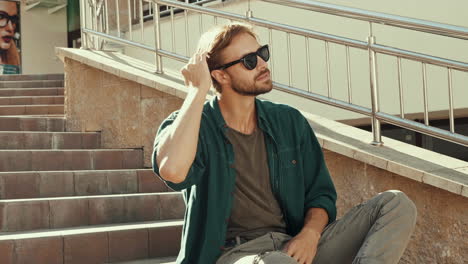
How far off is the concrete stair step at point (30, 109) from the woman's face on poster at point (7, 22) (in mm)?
10328

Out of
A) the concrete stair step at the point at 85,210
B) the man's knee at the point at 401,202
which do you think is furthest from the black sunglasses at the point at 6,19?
the man's knee at the point at 401,202

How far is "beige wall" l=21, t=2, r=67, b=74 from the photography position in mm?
17031

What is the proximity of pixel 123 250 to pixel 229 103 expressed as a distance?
1.47 m

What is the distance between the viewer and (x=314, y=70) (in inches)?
282

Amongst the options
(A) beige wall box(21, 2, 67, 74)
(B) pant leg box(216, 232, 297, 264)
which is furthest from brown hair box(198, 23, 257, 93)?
(A) beige wall box(21, 2, 67, 74)

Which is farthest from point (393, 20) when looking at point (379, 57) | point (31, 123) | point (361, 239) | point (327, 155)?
point (31, 123)

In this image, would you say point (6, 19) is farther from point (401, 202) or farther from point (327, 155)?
point (401, 202)

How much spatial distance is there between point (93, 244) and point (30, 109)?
150 inches

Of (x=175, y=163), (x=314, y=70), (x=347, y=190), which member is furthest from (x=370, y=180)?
(x=314, y=70)

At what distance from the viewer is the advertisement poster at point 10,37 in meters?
16.6

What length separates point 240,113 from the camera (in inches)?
104

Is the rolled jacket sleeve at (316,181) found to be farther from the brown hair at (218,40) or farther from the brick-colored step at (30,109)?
the brick-colored step at (30,109)

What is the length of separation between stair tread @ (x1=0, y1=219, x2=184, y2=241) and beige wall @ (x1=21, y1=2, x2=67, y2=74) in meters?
13.7

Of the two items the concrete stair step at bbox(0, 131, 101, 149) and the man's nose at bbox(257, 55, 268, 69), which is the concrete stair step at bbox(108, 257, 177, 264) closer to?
the man's nose at bbox(257, 55, 268, 69)
